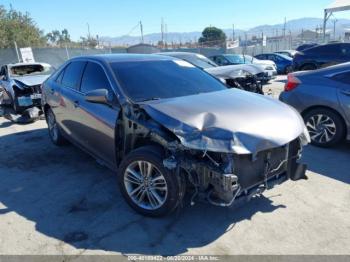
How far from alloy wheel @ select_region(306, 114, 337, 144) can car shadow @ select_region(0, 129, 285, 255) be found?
241 cm

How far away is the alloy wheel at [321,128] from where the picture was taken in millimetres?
5914

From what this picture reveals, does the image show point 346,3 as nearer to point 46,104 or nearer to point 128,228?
point 46,104

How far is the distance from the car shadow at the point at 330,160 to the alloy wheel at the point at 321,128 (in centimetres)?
18

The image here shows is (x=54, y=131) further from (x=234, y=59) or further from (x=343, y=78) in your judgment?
(x=234, y=59)

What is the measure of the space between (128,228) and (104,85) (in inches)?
73.7

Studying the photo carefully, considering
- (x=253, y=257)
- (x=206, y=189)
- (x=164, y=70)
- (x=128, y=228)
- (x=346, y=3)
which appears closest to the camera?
(x=253, y=257)

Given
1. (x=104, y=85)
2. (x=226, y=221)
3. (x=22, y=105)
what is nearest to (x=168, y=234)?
(x=226, y=221)

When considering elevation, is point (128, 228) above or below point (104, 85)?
below

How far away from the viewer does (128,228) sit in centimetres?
371

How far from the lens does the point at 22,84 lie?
9.74 meters

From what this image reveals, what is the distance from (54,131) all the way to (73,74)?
161cm

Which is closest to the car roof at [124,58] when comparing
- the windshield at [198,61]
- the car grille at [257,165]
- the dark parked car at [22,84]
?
the car grille at [257,165]

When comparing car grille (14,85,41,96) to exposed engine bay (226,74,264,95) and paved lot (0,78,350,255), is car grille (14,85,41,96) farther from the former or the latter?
exposed engine bay (226,74,264,95)

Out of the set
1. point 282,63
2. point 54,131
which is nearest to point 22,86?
point 54,131
